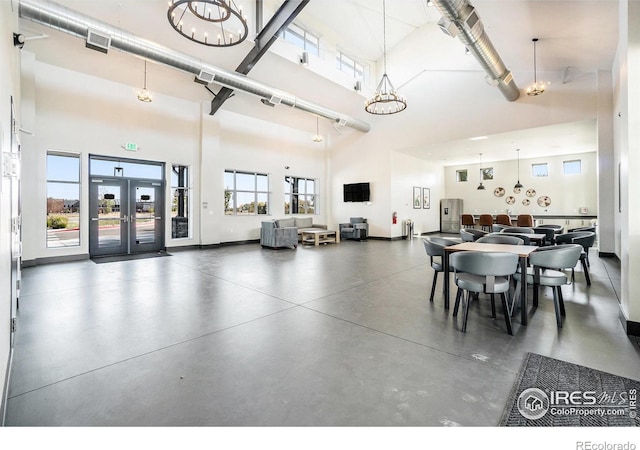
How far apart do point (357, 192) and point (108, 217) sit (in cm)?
820

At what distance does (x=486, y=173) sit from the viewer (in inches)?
517

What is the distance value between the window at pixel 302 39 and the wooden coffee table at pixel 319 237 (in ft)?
18.3

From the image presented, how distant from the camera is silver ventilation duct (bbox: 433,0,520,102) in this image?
4.21 metres

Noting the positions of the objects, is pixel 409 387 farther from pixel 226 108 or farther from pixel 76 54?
pixel 226 108

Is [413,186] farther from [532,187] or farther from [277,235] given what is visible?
[277,235]

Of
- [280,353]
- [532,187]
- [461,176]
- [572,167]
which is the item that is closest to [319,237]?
[280,353]

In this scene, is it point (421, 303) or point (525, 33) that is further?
point (525, 33)

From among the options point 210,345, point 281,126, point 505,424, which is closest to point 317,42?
point 281,126

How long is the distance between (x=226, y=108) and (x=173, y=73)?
208cm

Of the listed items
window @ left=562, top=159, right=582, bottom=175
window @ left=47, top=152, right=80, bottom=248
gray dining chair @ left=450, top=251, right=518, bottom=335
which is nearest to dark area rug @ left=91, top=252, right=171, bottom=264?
window @ left=47, top=152, right=80, bottom=248

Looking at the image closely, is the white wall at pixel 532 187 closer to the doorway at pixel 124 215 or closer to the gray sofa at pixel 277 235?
the gray sofa at pixel 277 235

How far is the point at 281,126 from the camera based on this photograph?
36.9ft

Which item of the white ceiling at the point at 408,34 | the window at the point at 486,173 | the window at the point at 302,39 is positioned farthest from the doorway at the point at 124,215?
the window at the point at 486,173

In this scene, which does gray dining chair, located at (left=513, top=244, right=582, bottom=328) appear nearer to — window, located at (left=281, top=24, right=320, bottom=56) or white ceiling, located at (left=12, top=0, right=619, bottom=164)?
white ceiling, located at (left=12, top=0, right=619, bottom=164)
